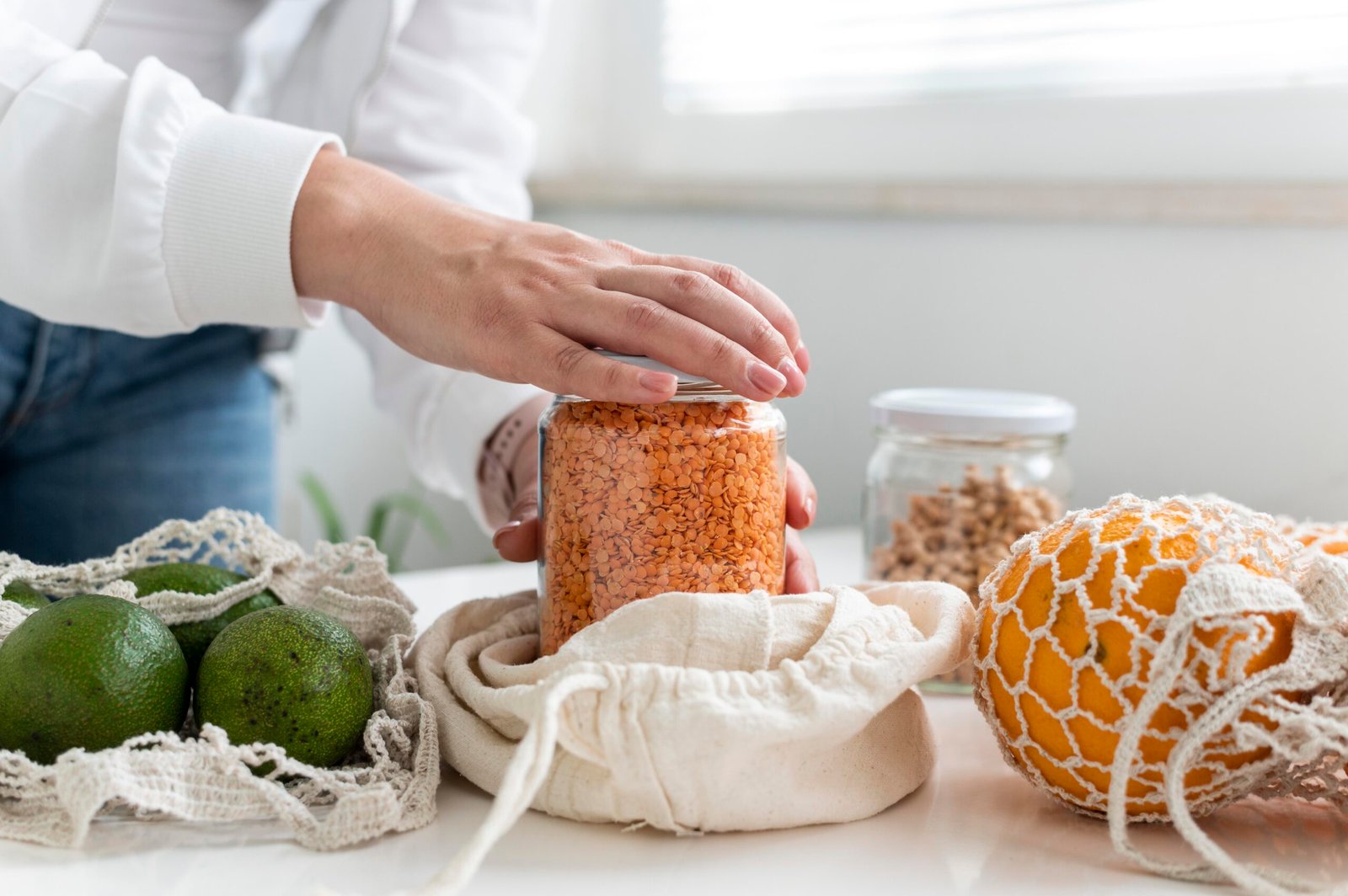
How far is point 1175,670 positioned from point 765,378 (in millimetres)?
213

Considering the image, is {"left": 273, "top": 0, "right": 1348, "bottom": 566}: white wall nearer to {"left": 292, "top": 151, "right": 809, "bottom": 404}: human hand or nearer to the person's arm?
the person's arm

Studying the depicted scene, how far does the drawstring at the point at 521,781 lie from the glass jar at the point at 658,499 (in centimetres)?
10

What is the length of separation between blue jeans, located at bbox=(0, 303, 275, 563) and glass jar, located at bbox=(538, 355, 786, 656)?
0.65m

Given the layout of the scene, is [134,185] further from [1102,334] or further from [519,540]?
[1102,334]

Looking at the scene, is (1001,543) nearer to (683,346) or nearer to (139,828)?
(683,346)

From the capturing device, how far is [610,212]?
179 centimetres

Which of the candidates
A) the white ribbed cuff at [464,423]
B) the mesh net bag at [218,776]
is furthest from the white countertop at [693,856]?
the white ribbed cuff at [464,423]

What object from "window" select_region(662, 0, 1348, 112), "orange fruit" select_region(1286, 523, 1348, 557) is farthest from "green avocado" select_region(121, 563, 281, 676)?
"window" select_region(662, 0, 1348, 112)

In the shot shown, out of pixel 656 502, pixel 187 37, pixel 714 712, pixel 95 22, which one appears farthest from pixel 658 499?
pixel 187 37

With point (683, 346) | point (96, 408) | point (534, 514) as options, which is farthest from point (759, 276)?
point (683, 346)

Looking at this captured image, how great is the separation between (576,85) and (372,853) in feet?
5.29

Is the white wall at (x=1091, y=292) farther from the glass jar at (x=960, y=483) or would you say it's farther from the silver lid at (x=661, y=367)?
the silver lid at (x=661, y=367)

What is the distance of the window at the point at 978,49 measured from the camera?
3.90 feet

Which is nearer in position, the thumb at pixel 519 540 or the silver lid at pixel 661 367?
the silver lid at pixel 661 367
